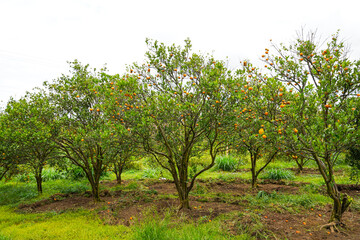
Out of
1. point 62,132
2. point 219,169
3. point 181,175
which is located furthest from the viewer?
point 219,169

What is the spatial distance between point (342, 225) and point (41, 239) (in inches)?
271

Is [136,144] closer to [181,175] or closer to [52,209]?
[181,175]

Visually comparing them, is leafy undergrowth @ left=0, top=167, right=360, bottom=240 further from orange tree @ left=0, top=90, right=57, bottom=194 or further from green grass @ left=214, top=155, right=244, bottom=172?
green grass @ left=214, top=155, right=244, bottom=172

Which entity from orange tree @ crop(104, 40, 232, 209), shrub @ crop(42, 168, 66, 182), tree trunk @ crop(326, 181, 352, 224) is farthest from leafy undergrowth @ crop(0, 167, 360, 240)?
shrub @ crop(42, 168, 66, 182)

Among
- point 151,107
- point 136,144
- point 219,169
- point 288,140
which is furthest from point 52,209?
point 219,169

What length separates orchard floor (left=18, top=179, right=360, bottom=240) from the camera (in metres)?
4.99

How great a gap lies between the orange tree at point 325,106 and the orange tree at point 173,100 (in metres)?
1.59

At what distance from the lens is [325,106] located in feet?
13.1

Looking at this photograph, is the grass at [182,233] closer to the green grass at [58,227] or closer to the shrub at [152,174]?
the green grass at [58,227]

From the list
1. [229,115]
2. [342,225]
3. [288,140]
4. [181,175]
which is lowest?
[342,225]

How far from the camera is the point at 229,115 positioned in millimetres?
5625

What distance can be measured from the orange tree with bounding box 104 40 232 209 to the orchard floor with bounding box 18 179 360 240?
1020 mm

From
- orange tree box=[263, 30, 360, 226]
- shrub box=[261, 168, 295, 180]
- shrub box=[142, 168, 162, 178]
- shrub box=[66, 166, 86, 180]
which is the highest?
orange tree box=[263, 30, 360, 226]

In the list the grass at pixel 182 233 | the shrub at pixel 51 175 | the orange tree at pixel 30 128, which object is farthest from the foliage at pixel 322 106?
the shrub at pixel 51 175
